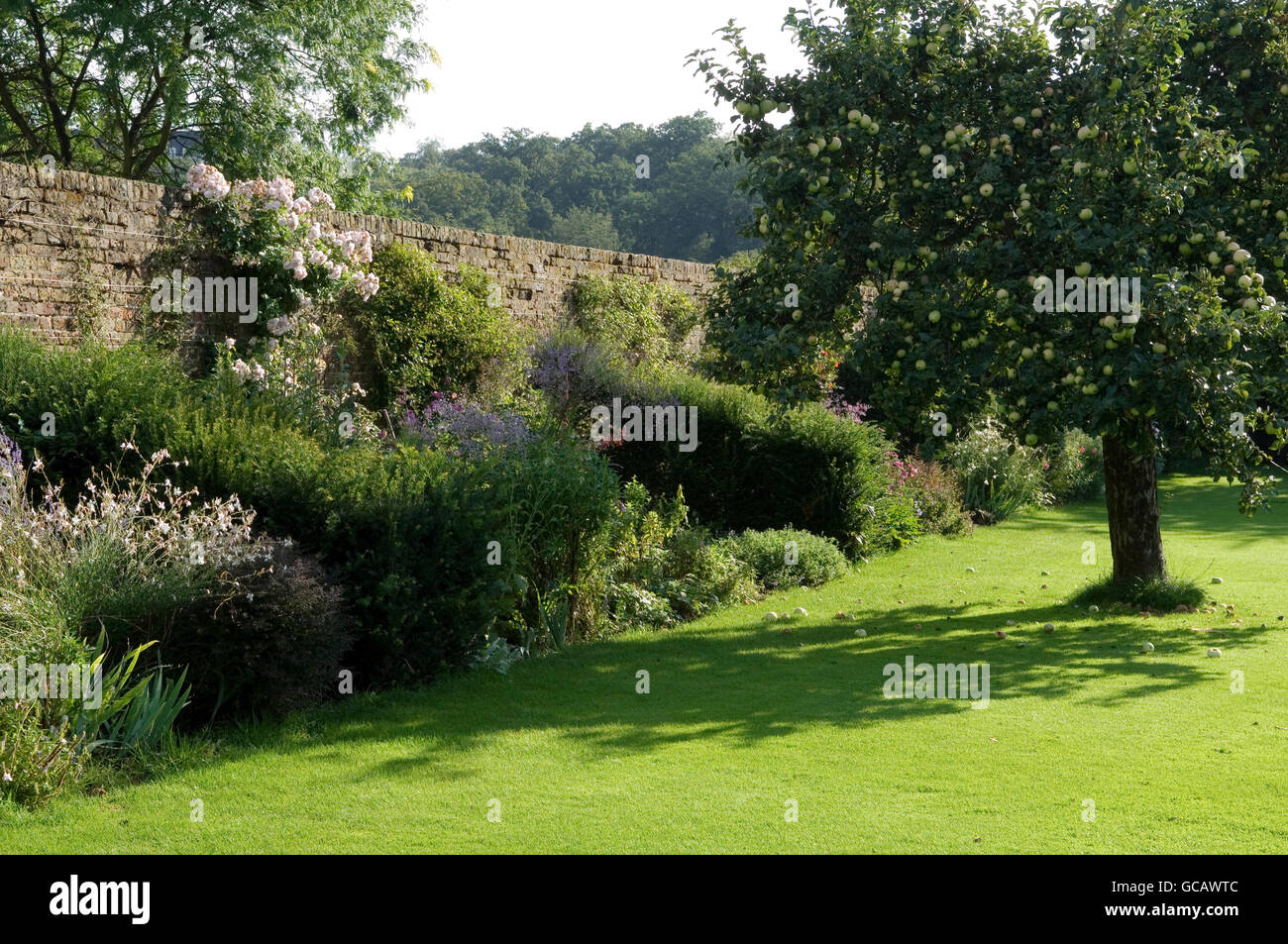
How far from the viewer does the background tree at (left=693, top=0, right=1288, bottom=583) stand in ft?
24.2

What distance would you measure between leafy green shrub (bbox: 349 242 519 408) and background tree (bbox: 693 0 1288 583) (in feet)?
10.1

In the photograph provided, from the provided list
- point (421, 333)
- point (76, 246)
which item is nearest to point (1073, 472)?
point (421, 333)

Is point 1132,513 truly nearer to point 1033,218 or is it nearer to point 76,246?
point 1033,218

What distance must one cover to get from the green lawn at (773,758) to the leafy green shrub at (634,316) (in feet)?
18.1

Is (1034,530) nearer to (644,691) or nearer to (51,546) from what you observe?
(644,691)

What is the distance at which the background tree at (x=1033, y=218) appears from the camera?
738cm

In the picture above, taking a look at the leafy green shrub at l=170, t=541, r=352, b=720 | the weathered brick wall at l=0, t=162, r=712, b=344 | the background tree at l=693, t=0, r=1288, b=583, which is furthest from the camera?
the weathered brick wall at l=0, t=162, r=712, b=344

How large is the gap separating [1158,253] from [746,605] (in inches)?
162

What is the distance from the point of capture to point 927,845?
433 cm

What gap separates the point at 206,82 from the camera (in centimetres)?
1748

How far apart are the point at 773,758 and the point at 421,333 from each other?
680cm

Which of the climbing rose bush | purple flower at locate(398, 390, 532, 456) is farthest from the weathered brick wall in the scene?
purple flower at locate(398, 390, 532, 456)

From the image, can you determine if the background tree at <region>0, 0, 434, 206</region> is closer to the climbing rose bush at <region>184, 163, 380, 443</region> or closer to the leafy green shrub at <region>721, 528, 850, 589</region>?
the climbing rose bush at <region>184, 163, 380, 443</region>

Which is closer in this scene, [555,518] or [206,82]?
[555,518]
